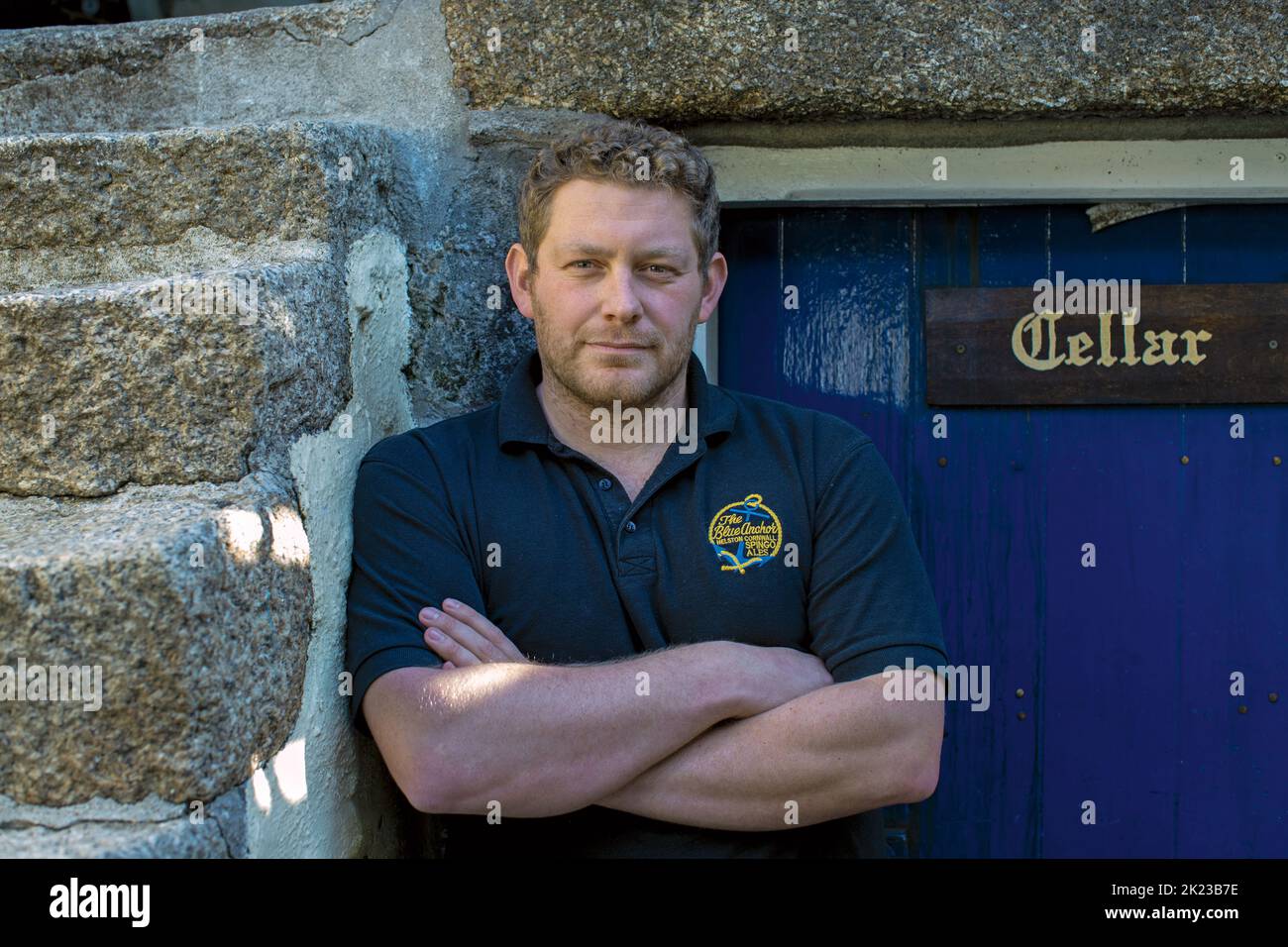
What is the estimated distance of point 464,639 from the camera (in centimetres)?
166

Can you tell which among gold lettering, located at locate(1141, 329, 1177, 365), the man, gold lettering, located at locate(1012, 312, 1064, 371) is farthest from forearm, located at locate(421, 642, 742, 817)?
gold lettering, located at locate(1141, 329, 1177, 365)

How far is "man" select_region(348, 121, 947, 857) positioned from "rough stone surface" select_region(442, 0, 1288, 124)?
176 millimetres

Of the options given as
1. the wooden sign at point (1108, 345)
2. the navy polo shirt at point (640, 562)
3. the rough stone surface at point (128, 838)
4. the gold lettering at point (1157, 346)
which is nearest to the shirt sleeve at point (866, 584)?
the navy polo shirt at point (640, 562)

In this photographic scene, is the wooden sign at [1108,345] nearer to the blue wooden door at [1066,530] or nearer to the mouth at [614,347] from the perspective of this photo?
the blue wooden door at [1066,530]

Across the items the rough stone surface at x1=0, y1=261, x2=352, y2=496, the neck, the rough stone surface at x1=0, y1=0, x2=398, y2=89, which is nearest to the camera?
the rough stone surface at x1=0, y1=261, x2=352, y2=496

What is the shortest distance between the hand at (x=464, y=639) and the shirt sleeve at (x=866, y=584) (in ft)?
1.42

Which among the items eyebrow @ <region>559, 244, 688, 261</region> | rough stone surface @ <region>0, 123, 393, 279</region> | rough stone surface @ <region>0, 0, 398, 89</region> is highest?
rough stone surface @ <region>0, 0, 398, 89</region>

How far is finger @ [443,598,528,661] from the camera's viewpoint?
168cm

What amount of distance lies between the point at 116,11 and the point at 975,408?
244cm

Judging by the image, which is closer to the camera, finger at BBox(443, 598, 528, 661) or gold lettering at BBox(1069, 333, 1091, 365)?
finger at BBox(443, 598, 528, 661)

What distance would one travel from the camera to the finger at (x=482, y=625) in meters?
1.68

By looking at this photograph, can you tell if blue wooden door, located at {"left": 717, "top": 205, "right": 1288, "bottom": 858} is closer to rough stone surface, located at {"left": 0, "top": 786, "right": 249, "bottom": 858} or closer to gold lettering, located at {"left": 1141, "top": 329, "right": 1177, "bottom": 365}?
gold lettering, located at {"left": 1141, "top": 329, "right": 1177, "bottom": 365}
